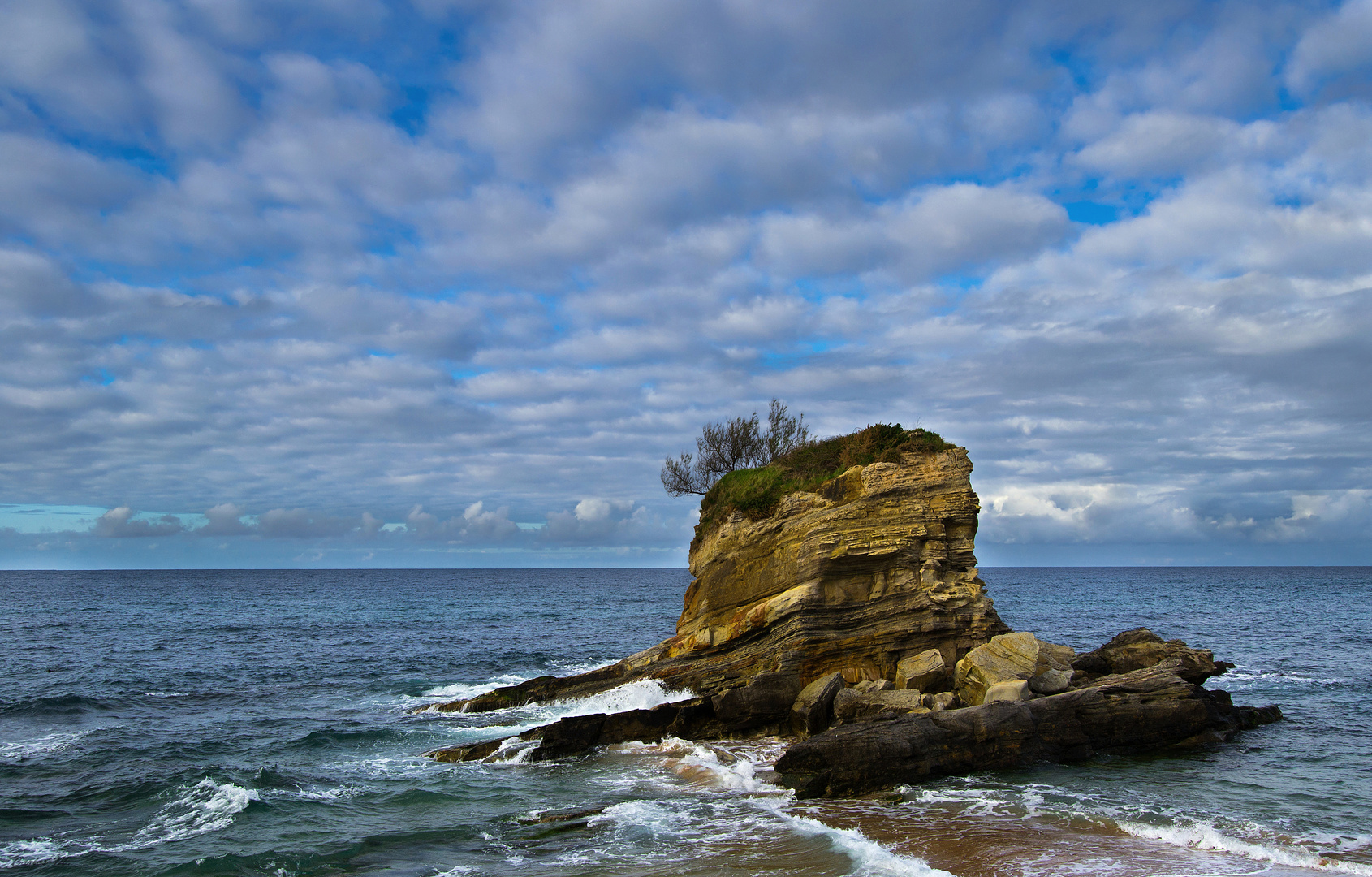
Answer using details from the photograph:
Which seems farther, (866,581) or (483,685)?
(483,685)

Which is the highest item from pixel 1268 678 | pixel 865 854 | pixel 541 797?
pixel 865 854

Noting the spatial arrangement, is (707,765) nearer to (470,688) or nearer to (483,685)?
(470,688)

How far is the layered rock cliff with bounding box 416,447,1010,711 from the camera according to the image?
26266mm

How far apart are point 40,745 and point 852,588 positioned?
86.5 feet

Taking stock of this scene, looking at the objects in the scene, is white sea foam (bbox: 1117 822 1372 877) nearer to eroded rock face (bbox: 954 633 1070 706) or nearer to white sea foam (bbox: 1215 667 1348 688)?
eroded rock face (bbox: 954 633 1070 706)

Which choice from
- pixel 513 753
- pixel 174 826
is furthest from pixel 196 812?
pixel 513 753

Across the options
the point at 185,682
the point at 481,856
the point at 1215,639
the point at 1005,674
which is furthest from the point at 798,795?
the point at 1215,639

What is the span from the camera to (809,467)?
1252 inches

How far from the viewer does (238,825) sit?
1747cm

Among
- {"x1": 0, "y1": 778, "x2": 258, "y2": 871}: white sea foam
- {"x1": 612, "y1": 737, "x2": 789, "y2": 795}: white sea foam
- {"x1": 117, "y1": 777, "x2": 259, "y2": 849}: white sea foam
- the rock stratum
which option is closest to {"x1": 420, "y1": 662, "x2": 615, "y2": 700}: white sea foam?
the rock stratum

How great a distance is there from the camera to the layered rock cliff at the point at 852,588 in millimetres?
26266

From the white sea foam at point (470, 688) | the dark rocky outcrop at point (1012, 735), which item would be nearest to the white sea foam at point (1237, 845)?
the dark rocky outcrop at point (1012, 735)

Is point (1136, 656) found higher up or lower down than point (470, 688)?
higher up

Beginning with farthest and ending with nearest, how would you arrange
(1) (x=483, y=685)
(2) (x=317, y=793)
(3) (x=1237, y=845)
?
1. (1) (x=483, y=685)
2. (2) (x=317, y=793)
3. (3) (x=1237, y=845)
